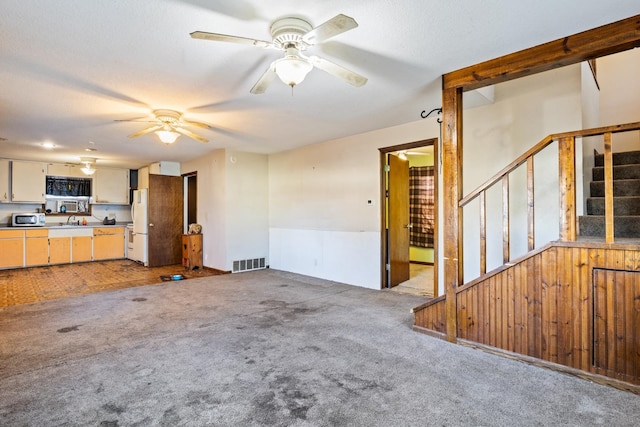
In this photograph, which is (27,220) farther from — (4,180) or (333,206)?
(333,206)

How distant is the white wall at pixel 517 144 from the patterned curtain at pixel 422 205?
3.23 meters

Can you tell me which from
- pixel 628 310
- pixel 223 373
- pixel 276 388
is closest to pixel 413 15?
pixel 628 310

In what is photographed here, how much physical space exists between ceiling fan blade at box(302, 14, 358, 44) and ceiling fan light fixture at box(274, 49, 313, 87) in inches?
6.3

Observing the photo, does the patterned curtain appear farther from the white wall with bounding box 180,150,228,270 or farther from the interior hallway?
the white wall with bounding box 180,150,228,270

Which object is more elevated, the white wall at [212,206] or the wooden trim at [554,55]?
the wooden trim at [554,55]

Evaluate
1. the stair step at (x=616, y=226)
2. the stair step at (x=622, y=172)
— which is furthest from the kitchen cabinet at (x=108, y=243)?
the stair step at (x=622, y=172)

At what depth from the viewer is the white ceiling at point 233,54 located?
204 centimetres

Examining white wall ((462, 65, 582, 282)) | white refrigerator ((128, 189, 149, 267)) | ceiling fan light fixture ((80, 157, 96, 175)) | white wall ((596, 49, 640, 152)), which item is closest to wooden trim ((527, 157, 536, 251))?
white wall ((462, 65, 582, 282))

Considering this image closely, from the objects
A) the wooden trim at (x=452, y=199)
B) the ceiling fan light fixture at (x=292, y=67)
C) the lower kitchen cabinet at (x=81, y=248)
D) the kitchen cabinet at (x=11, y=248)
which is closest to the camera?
the ceiling fan light fixture at (x=292, y=67)

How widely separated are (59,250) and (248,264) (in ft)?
14.6

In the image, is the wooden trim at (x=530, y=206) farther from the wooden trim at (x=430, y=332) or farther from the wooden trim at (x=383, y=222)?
the wooden trim at (x=383, y=222)

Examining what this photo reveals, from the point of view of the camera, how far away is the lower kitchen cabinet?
24.5 feet

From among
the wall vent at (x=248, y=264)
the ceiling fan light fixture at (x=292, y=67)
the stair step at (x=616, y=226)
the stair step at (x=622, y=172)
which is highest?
the ceiling fan light fixture at (x=292, y=67)

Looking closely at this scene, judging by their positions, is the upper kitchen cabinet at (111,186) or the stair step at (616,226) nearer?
the stair step at (616,226)
